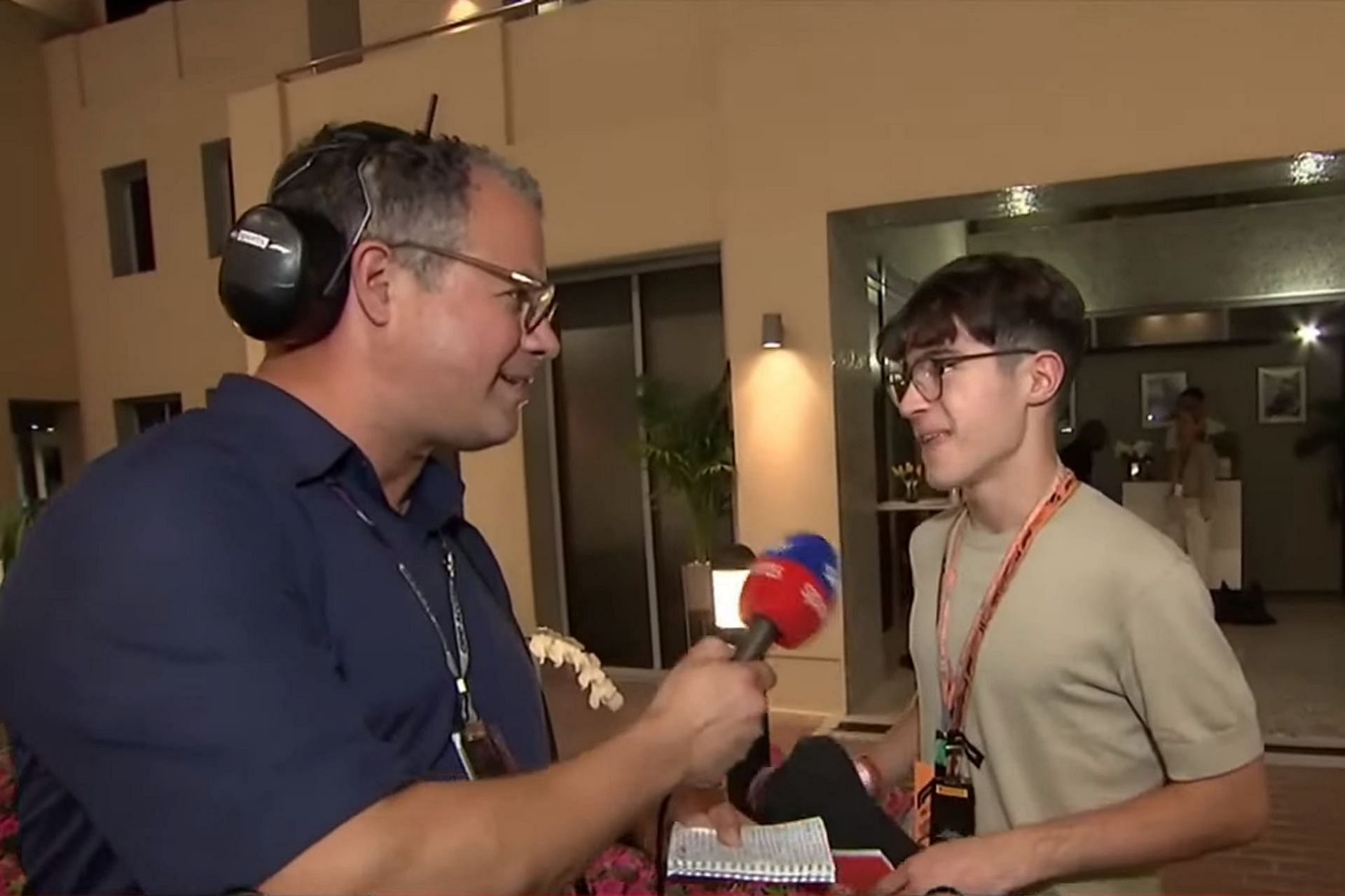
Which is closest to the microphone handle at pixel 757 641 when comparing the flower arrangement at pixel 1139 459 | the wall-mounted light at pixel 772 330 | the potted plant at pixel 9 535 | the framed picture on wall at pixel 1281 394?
the wall-mounted light at pixel 772 330

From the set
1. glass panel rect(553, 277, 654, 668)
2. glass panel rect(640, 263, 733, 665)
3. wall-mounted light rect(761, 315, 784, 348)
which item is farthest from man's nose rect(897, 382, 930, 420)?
glass panel rect(553, 277, 654, 668)

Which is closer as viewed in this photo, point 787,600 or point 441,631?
point 441,631

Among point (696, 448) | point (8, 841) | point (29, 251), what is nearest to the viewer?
point (8, 841)

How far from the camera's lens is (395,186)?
98 cm

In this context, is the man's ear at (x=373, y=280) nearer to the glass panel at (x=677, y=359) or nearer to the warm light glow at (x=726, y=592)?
the warm light glow at (x=726, y=592)

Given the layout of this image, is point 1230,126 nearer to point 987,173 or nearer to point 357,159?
point 987,173

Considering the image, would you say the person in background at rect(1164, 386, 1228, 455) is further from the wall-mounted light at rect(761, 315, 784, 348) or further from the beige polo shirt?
the beige polo shirt

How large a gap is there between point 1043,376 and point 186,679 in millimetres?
1101

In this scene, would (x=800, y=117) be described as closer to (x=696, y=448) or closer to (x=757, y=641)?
(x=696, y=448)

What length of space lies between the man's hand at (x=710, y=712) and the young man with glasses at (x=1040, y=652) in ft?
1.21

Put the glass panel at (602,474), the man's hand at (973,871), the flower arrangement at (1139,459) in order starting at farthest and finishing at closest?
the flower arrangement at (1139,459) → the glass panel at (602,474) → the man's hand at (973,871)

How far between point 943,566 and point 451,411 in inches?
31.7

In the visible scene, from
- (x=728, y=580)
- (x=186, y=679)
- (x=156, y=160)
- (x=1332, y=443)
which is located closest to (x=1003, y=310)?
(x=186, y=679)

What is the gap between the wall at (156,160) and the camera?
28.3 feet
